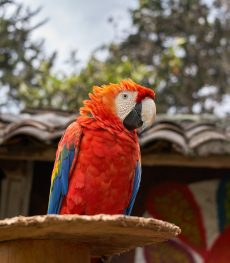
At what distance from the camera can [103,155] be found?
2.24 metres

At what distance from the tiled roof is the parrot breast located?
0.91m

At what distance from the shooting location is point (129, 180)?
2.29 meters

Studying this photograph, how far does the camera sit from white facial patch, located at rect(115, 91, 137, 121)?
236 centimetres

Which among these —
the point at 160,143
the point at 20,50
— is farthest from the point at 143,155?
the point at 20,50

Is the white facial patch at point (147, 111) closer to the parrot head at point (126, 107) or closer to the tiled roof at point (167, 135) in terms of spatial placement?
the parrot head at point (126, 107)

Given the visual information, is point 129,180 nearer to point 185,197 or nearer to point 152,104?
point 152,104

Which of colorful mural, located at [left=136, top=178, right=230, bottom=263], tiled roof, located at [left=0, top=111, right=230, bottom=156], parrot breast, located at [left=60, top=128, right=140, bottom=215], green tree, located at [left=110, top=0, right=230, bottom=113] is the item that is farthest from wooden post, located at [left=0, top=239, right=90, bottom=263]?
green tree, located at [left=110, top=0, right=230, bottom=113]

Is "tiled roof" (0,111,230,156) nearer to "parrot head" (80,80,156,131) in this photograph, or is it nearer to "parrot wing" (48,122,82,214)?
"parrot head" (80,80,156,131)

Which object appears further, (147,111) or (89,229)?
(147,111)

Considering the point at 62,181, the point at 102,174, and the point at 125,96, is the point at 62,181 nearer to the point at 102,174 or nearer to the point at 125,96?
the point at 102,174

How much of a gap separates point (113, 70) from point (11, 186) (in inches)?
274

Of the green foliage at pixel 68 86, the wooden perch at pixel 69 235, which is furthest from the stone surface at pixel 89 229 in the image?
the green foliage at pixel 68 86

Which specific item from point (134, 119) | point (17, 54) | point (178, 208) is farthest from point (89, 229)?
point (17, 54)

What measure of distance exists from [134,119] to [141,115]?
0.11 feet
